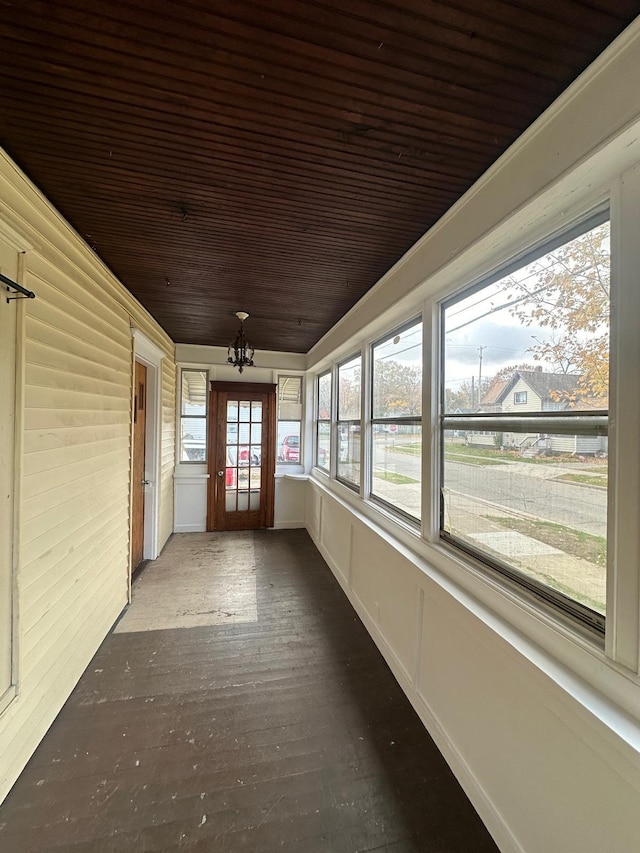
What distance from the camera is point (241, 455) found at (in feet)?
16.2

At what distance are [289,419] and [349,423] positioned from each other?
1.73 metres

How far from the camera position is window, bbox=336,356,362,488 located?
340cm

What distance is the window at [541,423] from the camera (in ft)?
3.62

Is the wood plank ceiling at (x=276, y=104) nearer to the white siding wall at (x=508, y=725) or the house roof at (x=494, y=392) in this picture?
the house roof at (x=494, y=392)

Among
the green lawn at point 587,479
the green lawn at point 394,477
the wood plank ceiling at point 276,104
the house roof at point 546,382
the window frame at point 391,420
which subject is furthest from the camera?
the green lawn at point 394,477

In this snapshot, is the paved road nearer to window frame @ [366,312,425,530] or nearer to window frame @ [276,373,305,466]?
window frame @ [366,312,425,530]

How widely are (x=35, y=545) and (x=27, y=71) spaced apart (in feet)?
5.85

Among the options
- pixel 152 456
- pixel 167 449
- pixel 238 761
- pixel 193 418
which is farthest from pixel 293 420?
pixel 238 761

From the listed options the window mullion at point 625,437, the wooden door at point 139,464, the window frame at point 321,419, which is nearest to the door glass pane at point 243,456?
the window frame at point 321,419

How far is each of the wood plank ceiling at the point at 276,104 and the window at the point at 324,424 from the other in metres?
2.57

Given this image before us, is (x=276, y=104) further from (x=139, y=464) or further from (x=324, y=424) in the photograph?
(x=324, y=424)

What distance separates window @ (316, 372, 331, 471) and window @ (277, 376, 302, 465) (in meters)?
0.35

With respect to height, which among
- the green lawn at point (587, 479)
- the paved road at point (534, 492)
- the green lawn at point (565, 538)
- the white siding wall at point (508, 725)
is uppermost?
the green lawn at point (587, 479)

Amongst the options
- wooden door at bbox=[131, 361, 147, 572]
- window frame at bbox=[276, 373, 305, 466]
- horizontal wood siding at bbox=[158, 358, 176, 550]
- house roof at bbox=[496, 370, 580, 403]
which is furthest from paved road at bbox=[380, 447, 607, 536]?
window frame at bbox=[276, 373, 305, 466]
